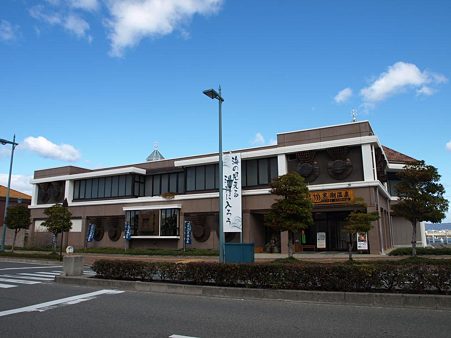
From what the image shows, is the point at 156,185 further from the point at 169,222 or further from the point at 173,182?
the point at 169,222

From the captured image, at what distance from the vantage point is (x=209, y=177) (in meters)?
34.5

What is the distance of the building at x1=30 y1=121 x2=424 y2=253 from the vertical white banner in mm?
831

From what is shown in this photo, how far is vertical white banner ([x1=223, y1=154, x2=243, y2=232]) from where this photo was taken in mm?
30469

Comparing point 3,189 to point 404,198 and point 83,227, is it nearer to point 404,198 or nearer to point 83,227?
point 83,227

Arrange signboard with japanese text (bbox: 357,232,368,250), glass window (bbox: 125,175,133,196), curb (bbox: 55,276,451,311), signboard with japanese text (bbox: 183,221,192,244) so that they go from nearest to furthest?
curb (bbox: 55,276,451,311)
signboard with japanese text (bbox: 357,232,368,250)
signboard with japanese text (bbox: 183,221,192,244)
glass window (bbox: 125,175,133,196)

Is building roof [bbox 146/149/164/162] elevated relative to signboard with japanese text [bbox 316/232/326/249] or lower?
elevated

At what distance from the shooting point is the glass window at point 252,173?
106ft

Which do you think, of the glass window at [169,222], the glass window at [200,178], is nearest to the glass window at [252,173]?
the glass window at [200,178]

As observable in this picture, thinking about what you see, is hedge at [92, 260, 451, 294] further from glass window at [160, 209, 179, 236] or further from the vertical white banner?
glass window at [160, 209, 179, 236]

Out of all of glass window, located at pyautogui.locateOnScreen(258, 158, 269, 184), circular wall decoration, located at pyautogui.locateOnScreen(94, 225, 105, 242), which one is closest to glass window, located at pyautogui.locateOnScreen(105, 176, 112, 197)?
circular wall decoration, located at pyautogui.locateOnScreen(94, 225, 105, 242)

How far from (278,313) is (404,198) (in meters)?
17.8

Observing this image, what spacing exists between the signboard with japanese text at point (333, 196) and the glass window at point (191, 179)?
11.5 m

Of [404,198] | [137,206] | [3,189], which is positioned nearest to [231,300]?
[404,198]

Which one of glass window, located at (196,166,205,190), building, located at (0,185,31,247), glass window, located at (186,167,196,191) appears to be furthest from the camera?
building, located at (0,185,31,247)
